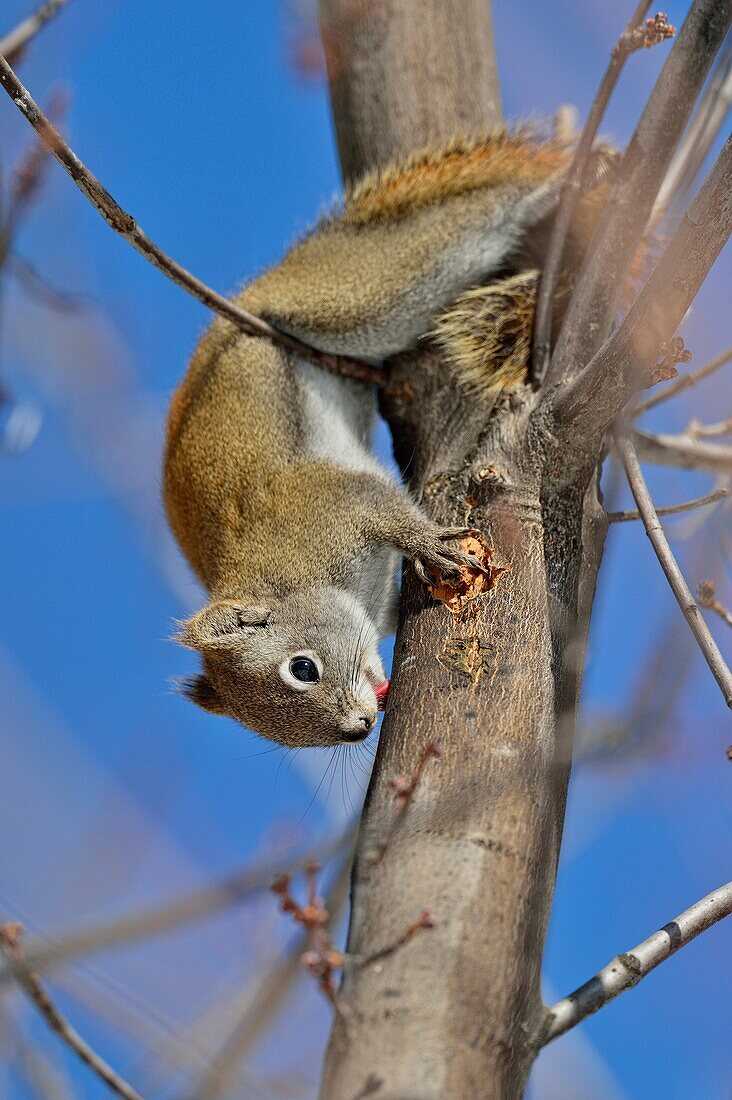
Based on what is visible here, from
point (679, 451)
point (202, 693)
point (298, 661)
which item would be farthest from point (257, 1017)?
point (679, 451)

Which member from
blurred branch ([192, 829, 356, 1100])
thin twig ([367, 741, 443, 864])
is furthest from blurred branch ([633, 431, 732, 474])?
thin twig ([367, 741, 443, 864])

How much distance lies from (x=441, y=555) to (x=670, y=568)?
62cm

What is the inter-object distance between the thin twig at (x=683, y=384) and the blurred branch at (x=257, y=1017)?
176 cm

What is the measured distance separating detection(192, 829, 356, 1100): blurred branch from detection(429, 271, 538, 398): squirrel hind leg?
1498 mm

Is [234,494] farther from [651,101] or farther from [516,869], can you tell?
[516,869]

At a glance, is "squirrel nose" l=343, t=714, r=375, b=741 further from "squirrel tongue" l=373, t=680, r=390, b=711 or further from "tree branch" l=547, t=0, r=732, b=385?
"tree branch" l=547, t=0, r=732, b=385

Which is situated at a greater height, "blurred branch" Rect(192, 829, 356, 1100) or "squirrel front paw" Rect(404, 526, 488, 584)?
"squirrel front paw" Rect(404, 526, 488, 584)

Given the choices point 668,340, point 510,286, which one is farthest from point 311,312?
point 668,340

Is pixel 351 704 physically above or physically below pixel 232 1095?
above

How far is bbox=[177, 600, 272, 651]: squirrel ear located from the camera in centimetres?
363

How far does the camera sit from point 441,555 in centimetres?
272

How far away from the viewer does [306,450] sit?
395 centimetres

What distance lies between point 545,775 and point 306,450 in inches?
80.8

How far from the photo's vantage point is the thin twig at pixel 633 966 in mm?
1868
